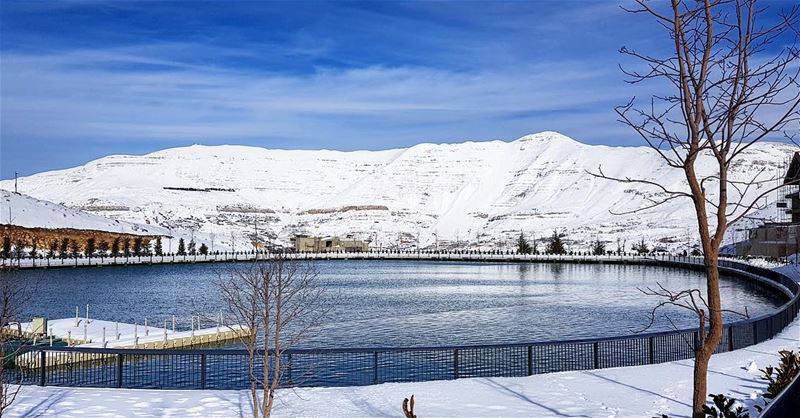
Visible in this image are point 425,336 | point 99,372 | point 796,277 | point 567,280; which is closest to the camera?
point 99,372

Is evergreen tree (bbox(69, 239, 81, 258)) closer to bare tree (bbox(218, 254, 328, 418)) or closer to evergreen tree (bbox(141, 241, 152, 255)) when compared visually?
evergreen tree (bbox(141, 241, 152, 255))

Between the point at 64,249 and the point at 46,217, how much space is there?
78.2 feet

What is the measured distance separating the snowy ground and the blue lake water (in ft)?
48.2

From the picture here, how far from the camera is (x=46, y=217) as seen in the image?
468ft

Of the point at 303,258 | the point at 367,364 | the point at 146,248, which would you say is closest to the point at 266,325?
the point at 367,364

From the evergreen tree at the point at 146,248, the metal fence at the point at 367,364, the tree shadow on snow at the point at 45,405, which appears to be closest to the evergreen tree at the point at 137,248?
the evergreen tree at the point at 146,248

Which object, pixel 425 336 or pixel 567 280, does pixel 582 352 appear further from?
pixel 567 280

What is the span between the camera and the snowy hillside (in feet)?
439

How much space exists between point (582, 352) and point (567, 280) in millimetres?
56732

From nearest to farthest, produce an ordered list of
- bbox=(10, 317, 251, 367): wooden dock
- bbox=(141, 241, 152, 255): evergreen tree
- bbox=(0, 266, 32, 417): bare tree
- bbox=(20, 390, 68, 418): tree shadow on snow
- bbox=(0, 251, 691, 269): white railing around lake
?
bbox=(0, 266, 32, 417): bare tree, bbox=(20, 390, 68, 418): tree shadow on snow, bbox=(10, 317, 251, 367): wooden dock, bbox=(0, 251, 691, 269): white railing around lake, bbox=(141, 241, 152, 255): evergreen tree

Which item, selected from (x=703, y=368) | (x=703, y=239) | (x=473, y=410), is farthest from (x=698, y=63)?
(x=473, y=410)

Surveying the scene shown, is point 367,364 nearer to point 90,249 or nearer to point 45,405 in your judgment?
point 45,405

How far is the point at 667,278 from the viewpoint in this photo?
86.5 m

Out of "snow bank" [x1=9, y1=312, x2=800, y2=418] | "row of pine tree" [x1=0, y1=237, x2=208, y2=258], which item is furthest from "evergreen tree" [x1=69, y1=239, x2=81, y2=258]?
"snow bank" [x1=9, y1=312, x2=800, y2=418]
